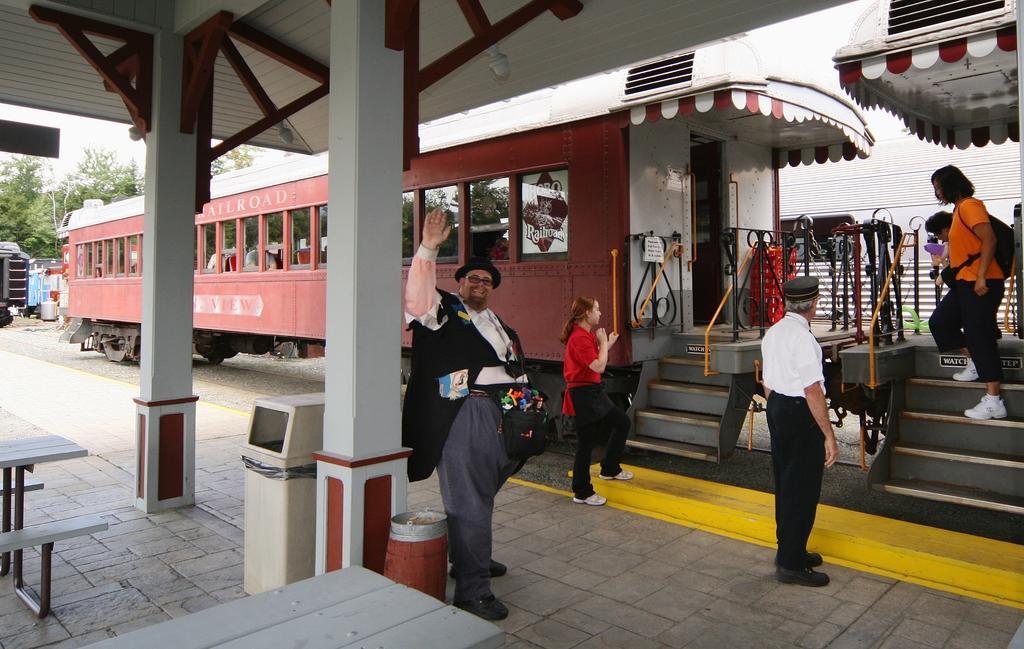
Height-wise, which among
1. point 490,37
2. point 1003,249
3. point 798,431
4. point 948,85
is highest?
point 948,85

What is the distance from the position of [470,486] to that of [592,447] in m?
1.98

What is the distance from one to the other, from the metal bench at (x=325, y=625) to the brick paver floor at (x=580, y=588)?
1364mm

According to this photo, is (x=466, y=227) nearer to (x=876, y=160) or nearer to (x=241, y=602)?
(x=241, y=602)

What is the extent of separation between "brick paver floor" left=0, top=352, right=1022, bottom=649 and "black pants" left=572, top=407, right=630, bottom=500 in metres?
0.17

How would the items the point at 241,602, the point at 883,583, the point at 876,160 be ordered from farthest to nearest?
the point at 876,160, the point at 883,583, the point at 241,602

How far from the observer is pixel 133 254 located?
47.0 ft

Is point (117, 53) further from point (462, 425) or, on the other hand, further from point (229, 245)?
point (229, 245)

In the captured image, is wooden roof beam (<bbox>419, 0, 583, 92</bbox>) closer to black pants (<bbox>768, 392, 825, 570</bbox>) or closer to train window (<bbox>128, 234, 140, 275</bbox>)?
black pants (<bbox>768, 392, 825, 570</bbox>)

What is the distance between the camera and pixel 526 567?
4055mm

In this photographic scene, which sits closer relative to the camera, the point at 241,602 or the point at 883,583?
the point at 241,602

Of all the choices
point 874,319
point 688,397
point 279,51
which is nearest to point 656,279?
point 688,397

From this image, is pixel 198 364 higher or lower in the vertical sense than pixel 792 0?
lower

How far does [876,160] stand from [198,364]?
15.3 m

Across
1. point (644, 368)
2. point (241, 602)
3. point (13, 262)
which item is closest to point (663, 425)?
point (644, 368)
